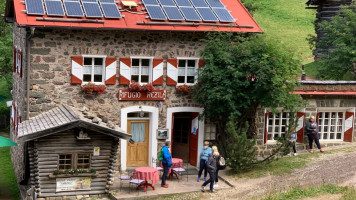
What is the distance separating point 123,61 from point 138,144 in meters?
3.24

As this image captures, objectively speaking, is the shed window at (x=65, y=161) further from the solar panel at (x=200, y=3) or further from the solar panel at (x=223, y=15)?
the solar panel at (x=200, y=3)

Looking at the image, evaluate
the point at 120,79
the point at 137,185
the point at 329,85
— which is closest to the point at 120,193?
the point at 137,185

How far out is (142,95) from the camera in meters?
21.2

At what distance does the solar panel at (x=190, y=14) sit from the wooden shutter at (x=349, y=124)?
752 cm

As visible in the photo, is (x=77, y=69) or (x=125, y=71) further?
(x=125, y=71)

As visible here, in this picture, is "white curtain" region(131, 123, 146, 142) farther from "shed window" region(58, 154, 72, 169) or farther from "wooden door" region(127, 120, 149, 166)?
"shed window" region(58, 154, 72, 169)

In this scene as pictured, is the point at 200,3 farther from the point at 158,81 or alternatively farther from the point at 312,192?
the point at 312,192

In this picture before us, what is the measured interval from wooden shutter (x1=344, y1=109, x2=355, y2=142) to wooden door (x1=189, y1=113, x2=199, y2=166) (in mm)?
6428

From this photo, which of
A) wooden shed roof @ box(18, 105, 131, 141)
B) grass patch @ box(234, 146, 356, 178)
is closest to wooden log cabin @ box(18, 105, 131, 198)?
wooden shed roof @ box(18, 105, 131, 141)

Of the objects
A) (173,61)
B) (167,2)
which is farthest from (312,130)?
(167,2)

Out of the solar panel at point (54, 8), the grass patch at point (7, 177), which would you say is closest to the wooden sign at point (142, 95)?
the solar panel at point (54, 8)

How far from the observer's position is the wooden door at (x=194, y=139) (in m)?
22.4

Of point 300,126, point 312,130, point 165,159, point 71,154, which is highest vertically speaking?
point 300,126

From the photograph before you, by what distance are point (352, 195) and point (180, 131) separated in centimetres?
803
